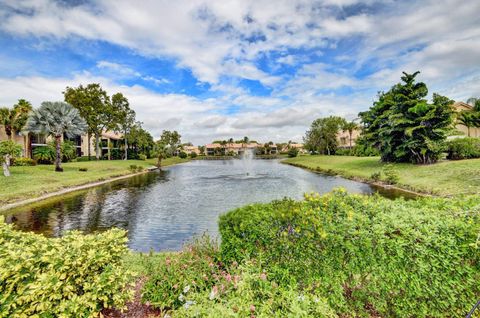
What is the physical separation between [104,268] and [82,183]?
2673 cm

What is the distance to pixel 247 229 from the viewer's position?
4.59 meters

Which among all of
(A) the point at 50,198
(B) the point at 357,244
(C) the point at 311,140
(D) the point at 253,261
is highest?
(C) the point at 311,140

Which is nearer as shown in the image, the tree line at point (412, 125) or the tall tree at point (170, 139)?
the tree line at point (412, 125)

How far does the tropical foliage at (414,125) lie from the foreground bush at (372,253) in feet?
101

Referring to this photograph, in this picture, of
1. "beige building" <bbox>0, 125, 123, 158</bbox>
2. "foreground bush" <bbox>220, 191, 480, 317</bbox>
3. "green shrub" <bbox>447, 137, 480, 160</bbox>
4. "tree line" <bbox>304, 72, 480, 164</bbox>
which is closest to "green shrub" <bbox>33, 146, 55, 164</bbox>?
"beige building" <bbox>0, 125, 123, 158</bbox>

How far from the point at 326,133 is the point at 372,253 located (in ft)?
240

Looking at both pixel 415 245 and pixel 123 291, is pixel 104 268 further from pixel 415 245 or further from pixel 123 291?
pixel 415 245

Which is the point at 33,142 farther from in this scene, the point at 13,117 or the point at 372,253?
the point at 372,253

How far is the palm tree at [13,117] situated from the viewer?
36.7 meters

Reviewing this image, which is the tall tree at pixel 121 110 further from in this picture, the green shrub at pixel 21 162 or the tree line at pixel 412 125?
the tree line at pixel 412 125

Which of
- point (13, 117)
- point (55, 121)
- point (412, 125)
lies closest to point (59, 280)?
point (55, 121)

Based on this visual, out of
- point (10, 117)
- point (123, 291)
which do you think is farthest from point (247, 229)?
point (10, 117)

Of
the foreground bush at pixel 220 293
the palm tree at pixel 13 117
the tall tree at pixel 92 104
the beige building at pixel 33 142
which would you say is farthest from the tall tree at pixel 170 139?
the foreground bush at pixel 220 293

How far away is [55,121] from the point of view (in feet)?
105
